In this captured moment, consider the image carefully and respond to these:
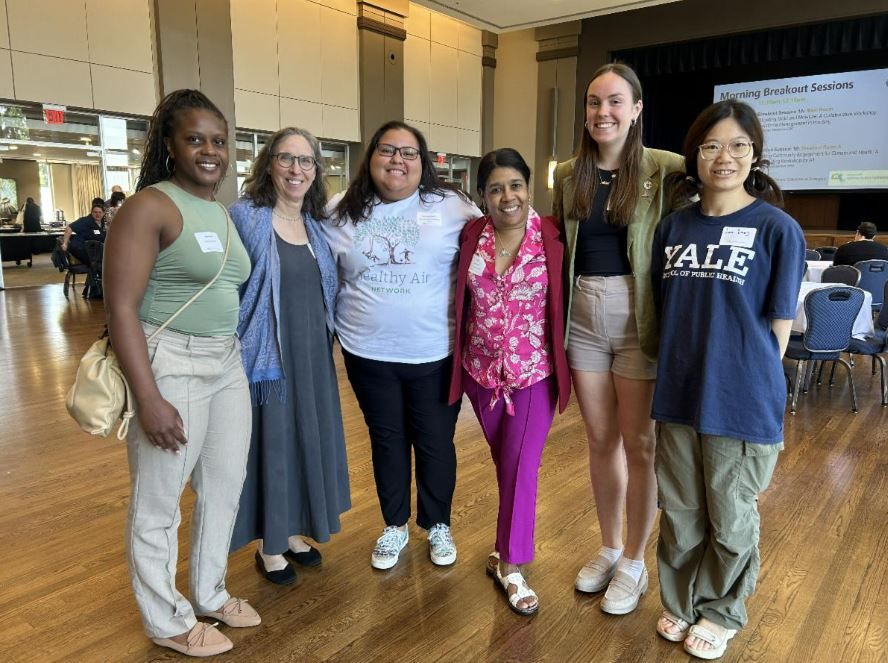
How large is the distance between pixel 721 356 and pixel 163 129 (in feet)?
5.43

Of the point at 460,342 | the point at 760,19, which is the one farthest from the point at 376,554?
the point at 760,19

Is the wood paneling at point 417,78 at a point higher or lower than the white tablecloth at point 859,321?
higher

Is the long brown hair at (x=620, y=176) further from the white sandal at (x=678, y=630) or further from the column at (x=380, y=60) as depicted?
the column at (x=380, y=60)

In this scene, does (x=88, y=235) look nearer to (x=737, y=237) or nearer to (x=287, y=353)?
(x=287, y=353)

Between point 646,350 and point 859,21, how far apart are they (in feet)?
36.7

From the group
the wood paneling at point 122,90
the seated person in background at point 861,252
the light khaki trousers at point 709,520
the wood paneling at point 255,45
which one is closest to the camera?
the light khaki trousers at point 709,520

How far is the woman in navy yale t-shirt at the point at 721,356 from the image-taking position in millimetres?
1716

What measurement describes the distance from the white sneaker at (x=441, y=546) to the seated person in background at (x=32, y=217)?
12.1 meters

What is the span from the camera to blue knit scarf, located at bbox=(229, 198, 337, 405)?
2.03m

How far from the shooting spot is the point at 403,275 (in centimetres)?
216

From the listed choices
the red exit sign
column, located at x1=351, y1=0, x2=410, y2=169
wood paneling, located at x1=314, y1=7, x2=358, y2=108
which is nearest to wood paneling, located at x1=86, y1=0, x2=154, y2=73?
the red exit sign

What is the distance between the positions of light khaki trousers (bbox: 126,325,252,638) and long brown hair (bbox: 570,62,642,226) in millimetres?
1171

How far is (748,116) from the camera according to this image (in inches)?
68.1

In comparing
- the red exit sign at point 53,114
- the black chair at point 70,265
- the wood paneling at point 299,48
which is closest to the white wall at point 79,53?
the red exit sign at point 53,114
